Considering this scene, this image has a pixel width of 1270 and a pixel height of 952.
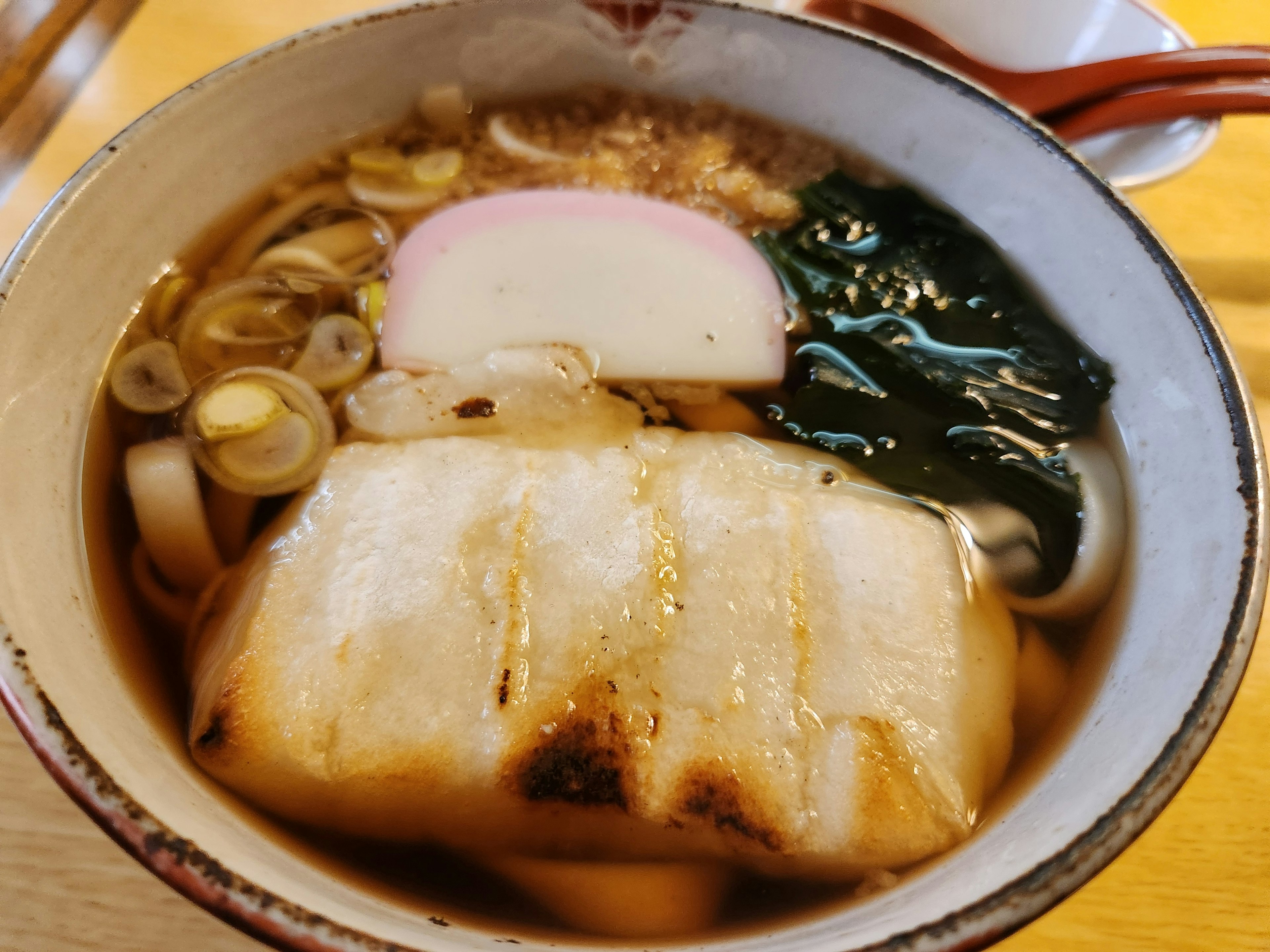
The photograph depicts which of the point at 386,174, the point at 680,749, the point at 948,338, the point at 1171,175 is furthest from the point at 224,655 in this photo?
the point at 1171,175

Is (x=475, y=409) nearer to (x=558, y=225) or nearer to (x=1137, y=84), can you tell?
(x=558, y=225)

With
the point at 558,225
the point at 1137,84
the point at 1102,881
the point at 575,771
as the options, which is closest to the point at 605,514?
the point at 575,771

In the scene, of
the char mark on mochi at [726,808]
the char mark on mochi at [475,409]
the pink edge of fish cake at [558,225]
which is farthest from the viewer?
the pink edge of fish cake at [558,225]

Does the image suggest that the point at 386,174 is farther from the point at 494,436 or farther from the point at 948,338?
the point at 948,338

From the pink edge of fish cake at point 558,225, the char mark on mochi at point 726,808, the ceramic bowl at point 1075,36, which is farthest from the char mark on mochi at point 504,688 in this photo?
the ceramic bowl at point 1075,36

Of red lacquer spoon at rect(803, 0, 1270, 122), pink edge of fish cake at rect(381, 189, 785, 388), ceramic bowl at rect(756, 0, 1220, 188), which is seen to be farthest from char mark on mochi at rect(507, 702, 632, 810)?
ceramic bowl at rect(756, 0, 1220, 188)

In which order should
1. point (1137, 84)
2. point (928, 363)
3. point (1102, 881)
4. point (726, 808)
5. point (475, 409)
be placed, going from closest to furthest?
point (726, 808) → point (1102, 881) → point (475, 409) → point (928, 363) → point (1137, 84)

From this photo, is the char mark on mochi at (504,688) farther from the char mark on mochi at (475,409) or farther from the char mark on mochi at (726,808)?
the char mark on mochi at (475,409)
